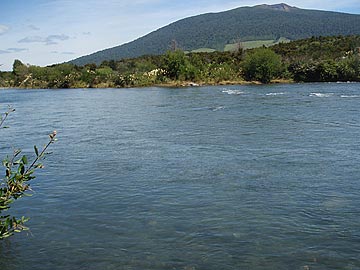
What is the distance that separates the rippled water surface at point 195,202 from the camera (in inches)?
328

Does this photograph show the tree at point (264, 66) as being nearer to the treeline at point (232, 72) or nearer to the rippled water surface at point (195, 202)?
the treeline at point (232, 72)

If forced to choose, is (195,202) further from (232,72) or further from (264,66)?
(232,72)

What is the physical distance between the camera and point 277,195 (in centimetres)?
1154

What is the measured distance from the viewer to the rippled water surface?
833cm

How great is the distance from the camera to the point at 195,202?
36.9 ft

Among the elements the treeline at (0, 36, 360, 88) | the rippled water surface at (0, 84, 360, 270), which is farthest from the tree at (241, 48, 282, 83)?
the rippled water surface at (0, 84, 360, 270)

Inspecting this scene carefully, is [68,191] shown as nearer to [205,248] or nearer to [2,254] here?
[2,254]

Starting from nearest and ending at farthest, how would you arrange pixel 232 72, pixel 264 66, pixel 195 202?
pixel 195 202 < pixel 264 66 < pixel 232 72

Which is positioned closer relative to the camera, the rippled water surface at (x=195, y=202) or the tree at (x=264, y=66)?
the rippled water surface at (x=195, y=202)

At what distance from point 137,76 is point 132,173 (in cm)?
6616

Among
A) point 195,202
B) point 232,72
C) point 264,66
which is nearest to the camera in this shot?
point 195,202

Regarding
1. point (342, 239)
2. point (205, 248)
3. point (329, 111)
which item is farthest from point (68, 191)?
point (329, 111)

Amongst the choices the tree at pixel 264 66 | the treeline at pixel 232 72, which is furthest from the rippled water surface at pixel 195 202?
the tree at pixel 264 66

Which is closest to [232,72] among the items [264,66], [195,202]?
[264,66]
